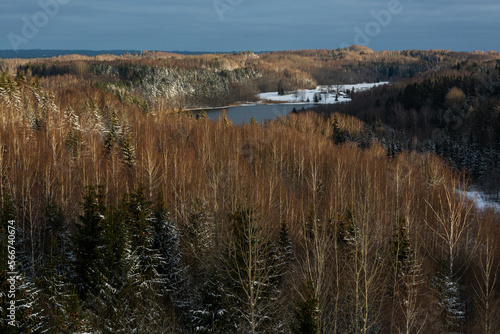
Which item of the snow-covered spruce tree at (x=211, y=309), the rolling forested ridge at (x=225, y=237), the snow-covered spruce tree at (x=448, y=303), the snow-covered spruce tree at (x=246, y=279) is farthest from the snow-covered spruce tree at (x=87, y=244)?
the snow-covered spruce tree at (x=448, y=303)

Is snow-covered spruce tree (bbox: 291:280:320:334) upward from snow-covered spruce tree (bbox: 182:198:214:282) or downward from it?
upward

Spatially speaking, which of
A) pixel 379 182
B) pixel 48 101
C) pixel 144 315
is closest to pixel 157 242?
pixel 144 315

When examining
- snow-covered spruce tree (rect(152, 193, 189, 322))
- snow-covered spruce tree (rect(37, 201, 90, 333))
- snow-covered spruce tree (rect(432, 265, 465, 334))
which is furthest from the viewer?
snow-covered spruce tree (rect(152, 193, 189, 322))

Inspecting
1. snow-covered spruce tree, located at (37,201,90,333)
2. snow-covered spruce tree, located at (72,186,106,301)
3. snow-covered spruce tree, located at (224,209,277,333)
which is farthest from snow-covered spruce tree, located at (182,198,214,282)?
snow-covered spruce tree, located at (37,201,90,333)

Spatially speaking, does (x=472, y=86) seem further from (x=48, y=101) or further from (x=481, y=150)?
(x=48, y=101)

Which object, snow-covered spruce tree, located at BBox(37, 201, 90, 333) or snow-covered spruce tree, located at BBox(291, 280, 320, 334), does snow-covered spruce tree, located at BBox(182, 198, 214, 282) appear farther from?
snow-covered spruce tree, located at BBox(291, 280, 320, 334)

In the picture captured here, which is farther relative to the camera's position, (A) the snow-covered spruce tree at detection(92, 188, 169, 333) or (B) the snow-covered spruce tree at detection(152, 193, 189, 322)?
(B) the snow-covered spruce tree at detection(152, 193, 189, 322)

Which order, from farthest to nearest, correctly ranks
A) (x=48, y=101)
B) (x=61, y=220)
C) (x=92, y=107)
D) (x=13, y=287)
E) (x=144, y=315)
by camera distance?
(x=92, y=107) < (x=48, y=101) < (x=61, y=220) < (x=144, y=315) < (x=13, y=287)

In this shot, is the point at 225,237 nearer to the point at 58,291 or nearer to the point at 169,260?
the point at 169,260

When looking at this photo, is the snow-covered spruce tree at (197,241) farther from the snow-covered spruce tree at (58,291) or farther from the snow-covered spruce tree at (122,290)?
the snow-covered spruce tree at (58,291)

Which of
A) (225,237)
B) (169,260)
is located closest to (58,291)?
(169,260)

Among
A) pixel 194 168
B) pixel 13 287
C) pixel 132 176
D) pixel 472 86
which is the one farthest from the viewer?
pixel 472 86

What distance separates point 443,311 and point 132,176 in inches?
976

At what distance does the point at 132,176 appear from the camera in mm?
32562
